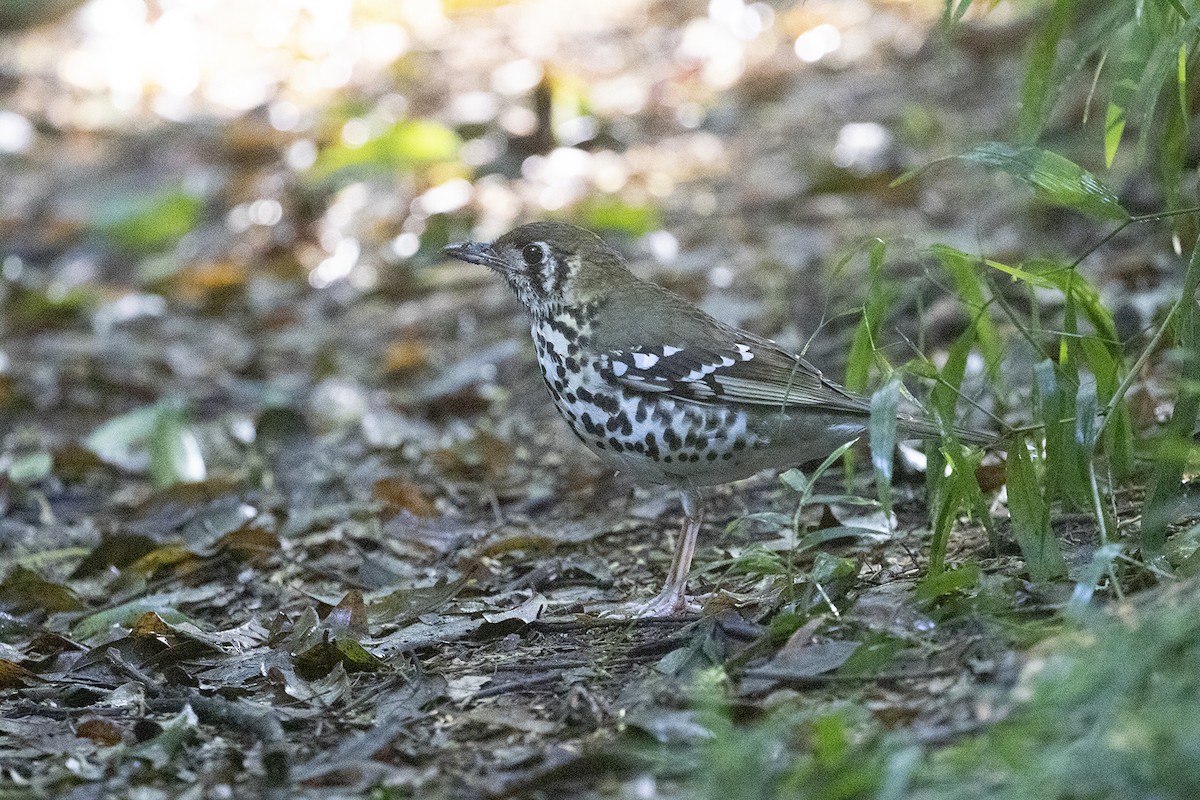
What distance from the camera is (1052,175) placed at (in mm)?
3604

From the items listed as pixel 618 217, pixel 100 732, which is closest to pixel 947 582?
pixel 100 732

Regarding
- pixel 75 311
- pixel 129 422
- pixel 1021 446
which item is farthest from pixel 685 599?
pixel 75 311

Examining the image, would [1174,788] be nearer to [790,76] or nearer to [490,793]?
[490,793]

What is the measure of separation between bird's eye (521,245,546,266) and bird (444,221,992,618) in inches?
7.2

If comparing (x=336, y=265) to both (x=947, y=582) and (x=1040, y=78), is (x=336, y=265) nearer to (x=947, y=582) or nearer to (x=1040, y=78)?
(x=1040, y=78)

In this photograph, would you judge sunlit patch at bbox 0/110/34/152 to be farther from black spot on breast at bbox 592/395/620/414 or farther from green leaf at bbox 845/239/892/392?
green leaf at bbox 845/239/892/392

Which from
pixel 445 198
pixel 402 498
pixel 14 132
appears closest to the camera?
pixel 402 498

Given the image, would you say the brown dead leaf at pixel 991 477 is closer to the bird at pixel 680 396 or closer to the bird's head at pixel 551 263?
the bird at pixel 680 396

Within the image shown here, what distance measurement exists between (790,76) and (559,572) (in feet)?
21.1

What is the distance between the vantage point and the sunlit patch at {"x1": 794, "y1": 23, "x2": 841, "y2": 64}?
10.6m

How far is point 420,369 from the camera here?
277 inches

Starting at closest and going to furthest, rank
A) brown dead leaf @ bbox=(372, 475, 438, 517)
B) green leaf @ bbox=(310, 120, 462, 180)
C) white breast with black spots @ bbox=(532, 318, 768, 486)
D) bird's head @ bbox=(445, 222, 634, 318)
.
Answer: white breast with black spots @ bbox=(532, 318, 768, 486)
bird's head @ bbox=(445, 222, 634, 318)
brown dead leaf @ bbox=(372, 475, 438, 517)
green leaf @ bbox=(310, 120, 462, 180)

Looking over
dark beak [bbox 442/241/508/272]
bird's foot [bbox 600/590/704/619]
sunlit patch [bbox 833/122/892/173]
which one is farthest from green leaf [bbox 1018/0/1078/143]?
sunlit patch [bbox 833/122/892/173]

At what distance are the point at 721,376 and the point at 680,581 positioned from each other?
26.7 inches
